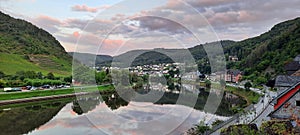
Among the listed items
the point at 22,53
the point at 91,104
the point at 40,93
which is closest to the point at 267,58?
the point at 91,104

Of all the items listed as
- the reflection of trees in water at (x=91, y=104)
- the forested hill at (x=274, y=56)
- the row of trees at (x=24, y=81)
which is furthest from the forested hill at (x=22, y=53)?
the forested hill at (x=274, y=56)

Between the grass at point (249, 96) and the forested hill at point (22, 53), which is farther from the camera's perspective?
the forested hill at point (22, 53)

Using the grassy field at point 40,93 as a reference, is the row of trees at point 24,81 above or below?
above

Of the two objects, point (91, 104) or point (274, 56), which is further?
point (274, 56)

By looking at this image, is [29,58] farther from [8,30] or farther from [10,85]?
[10,85]

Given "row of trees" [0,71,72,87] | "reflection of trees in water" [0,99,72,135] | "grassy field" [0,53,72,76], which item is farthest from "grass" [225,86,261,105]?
"grassy field" [0,53,72,76]

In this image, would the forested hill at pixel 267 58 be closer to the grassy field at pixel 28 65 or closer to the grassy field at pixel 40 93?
the grassy field at pixel 40 93

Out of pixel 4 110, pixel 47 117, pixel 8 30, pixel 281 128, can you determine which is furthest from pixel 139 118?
pixel 8 30

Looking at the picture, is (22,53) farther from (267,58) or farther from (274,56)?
(274,56)
